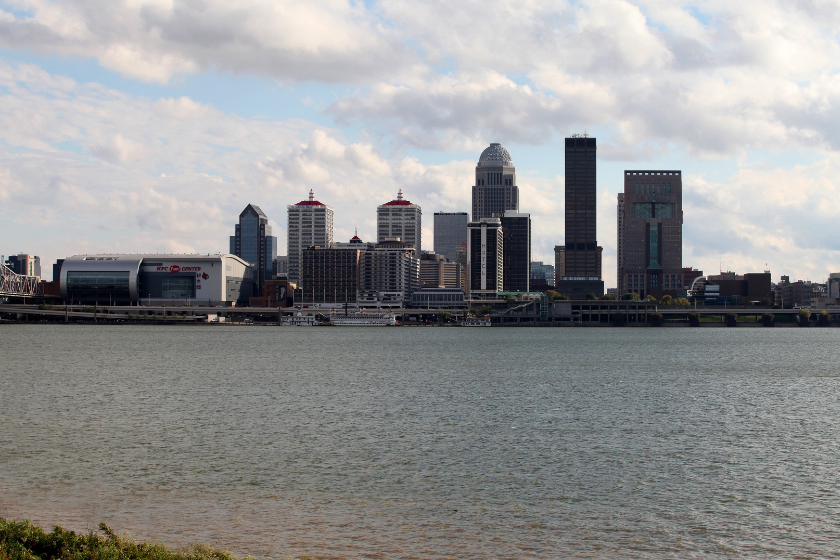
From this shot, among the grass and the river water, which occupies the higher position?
the grass

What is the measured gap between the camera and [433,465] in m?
36.2

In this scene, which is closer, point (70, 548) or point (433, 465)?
point (70, 548)

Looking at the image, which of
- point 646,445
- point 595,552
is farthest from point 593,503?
point 646,445

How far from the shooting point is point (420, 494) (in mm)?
30875

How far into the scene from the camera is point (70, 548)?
1959cm

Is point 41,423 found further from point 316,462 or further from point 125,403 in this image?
point 316,462

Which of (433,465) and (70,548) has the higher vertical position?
(70,548)

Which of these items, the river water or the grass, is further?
the river water

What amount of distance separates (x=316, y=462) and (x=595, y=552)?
16204 mm

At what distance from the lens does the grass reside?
18.7m

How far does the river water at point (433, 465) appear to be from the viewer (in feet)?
84.2

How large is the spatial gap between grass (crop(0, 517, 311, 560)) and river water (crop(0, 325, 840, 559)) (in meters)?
4.16

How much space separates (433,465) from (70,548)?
19.1 meters

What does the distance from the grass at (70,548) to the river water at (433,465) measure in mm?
4157
